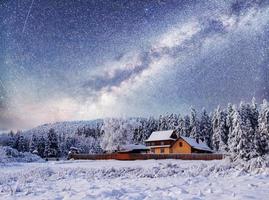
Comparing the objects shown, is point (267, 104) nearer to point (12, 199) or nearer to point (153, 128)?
point (153, 128)

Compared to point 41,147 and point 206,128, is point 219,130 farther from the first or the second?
point 41,147

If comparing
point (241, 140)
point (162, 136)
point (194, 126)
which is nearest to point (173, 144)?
point (162, 136)

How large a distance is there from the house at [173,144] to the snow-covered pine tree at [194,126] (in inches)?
361

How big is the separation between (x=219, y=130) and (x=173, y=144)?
555 inches

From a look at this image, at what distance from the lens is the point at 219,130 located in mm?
84750

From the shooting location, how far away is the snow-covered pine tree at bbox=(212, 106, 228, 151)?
8431cm

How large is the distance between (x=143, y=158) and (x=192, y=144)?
17.6 metres

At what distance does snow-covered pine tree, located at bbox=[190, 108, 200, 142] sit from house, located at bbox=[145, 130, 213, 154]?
30.1 ft

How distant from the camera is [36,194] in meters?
12.2

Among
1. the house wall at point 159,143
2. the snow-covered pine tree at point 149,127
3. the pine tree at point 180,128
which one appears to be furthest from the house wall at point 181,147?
the snow-covered pine tree at point 149,127

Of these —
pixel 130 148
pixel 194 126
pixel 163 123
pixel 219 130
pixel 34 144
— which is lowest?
pixel 130 148

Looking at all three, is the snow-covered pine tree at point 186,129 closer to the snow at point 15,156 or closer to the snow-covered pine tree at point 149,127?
the snow-covered pine tree at point 149,127

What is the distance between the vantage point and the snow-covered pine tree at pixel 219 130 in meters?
84.3

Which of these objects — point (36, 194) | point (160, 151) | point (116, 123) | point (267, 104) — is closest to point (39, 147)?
point (116, 123)
